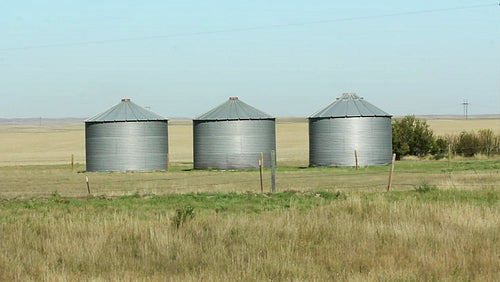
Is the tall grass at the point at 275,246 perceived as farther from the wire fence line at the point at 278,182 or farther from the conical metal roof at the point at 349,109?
the conical metal roof at the point at 349,109

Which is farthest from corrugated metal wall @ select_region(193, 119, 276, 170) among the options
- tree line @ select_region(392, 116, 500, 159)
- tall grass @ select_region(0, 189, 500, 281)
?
tall grass @ select_region(0, 189, 500, 281)

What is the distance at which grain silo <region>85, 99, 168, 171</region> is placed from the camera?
48.0m

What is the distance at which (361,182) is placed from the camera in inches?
1291

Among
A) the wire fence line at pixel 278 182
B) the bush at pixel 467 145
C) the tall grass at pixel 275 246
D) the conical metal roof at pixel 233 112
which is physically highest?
the conical metal roof at pixel 233 112

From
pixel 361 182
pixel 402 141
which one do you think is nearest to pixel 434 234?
pixel 361 182

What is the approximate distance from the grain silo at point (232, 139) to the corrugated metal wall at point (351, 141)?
10.6 ft

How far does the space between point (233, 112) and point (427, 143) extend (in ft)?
51.8

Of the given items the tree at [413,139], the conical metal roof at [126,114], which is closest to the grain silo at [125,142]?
the conical metal roof at [126,114]

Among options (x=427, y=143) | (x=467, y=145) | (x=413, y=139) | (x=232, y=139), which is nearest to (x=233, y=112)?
(x=232, y=139)

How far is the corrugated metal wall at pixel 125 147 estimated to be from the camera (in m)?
48.0

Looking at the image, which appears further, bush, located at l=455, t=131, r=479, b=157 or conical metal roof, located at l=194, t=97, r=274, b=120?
bush, located at l=455, t=131, r=479, b=157

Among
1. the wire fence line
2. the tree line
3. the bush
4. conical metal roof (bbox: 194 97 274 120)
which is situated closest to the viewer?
the wire fence line

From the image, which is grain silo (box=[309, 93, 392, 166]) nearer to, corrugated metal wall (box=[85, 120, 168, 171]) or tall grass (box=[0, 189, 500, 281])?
corrugated metal wall (box=[85, 120, 168, 171])

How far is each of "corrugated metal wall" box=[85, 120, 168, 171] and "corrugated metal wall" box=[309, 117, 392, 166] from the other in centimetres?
988
